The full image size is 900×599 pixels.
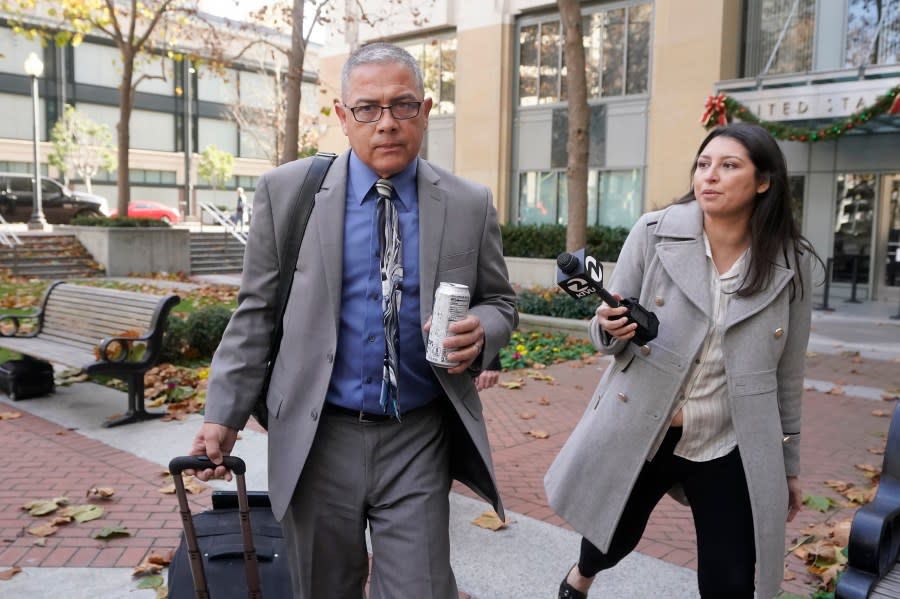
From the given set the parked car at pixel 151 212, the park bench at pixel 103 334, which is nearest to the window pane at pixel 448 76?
the park bench at pixel 103 334

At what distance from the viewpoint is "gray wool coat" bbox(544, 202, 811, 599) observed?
2600 millimetres

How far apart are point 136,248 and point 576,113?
1268cm

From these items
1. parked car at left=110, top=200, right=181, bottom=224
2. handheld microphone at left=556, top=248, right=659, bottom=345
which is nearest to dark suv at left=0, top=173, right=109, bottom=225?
parked car at left=110, top=200, right=181, bottom=224

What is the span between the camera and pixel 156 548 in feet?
13.4

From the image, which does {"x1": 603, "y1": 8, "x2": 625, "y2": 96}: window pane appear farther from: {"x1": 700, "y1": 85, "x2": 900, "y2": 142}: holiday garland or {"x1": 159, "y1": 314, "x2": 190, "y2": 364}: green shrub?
{"x1": 159, "y1": 314, "x2": 190, "y2": 364}: green shrub

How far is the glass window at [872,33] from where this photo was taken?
54.9 feet

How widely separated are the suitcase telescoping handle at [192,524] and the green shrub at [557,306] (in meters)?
9.32

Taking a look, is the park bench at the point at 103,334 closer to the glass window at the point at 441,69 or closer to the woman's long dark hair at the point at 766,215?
the woman's long dark hair at the point at 766,215

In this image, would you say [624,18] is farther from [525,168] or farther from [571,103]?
[571,103]

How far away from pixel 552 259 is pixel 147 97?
47138 mm

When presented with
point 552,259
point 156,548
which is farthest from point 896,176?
point 156,548

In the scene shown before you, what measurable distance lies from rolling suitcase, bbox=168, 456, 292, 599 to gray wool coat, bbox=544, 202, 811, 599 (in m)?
1.03

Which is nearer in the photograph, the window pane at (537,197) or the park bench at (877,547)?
the park bench at (877,547)

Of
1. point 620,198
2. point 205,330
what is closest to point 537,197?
point 620,198
